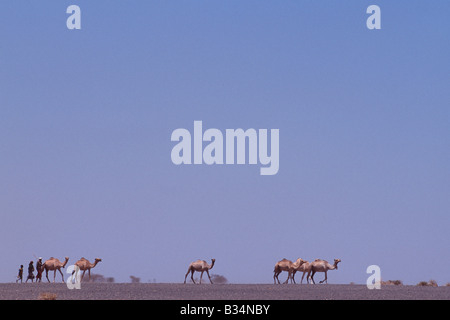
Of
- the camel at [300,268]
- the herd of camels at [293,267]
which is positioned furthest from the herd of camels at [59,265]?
the camel at [300,268]

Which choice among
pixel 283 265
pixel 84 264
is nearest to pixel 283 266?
pixel 283 265

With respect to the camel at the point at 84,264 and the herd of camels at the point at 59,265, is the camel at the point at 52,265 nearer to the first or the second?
the herd of camels at the point at 59,265

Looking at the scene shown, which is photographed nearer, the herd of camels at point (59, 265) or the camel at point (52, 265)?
the herd of camels at point (59, 265)

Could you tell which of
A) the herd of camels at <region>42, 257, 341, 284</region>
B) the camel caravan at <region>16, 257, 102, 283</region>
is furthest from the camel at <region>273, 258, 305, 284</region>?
the camel caravan at <region>16, 257, 102, 283</region>

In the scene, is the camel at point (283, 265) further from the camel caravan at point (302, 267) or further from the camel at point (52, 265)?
the camel at point (52, 265)

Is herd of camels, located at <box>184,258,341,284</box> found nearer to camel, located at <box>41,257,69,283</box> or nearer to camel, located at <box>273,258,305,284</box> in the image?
camel, located at <box>273,258,305,284</box>

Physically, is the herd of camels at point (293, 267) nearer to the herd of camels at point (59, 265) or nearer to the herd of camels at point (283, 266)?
the herd of camels at point (283, 266)

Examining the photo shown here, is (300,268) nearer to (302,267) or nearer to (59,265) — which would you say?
(302,267)

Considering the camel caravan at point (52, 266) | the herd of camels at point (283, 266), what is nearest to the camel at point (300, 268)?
the herd of camels at point (283, 266)

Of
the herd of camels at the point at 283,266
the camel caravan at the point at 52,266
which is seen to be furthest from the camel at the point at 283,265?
the camel caravan at the point at 52,266
